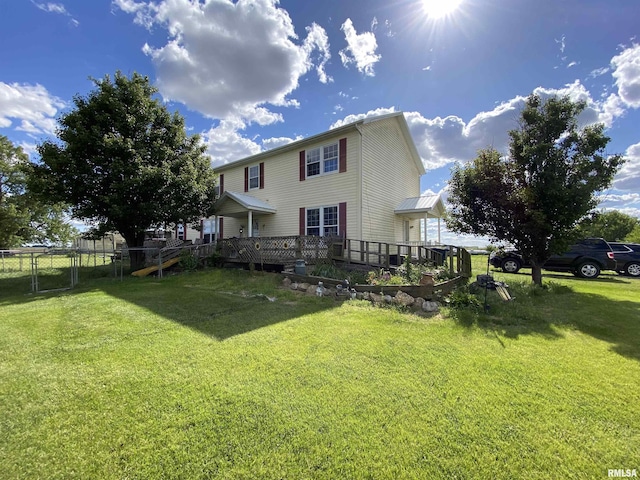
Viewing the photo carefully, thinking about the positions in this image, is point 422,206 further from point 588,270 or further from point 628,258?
point 628,258

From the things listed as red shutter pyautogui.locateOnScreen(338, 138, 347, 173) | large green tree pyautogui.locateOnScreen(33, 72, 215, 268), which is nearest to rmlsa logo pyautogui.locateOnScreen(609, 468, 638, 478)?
red shutter pyautogui.locateOnScreen(338, 138, 347, 173)

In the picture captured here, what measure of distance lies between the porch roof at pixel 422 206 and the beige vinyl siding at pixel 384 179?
0.42m

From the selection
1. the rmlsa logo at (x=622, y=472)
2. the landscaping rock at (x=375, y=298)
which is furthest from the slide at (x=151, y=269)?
the rmlsa logo at (x=622, y=472)

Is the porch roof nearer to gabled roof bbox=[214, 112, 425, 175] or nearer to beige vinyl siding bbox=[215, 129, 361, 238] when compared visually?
beige vinyl siding bbox=[215, 129, 361, 238]

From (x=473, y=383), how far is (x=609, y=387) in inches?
59.2

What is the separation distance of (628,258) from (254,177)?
63.6ft

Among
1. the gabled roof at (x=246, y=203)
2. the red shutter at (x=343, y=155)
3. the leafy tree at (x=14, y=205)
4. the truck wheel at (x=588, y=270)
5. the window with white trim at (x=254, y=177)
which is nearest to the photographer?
the red shutter at (x=343, y=155)

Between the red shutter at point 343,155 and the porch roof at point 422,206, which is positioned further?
the porch roof at point 422,206

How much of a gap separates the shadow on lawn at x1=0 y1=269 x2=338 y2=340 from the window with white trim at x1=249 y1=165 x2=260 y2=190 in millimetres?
6469

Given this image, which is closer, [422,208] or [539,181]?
[539,181]

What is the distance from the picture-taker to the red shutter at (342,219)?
39.6ft

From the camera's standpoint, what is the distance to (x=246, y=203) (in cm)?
1308

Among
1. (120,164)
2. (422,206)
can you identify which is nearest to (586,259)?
(422,206)

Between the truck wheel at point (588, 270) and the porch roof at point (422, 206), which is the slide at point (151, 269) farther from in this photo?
the truck wheel at point (588, 270)
